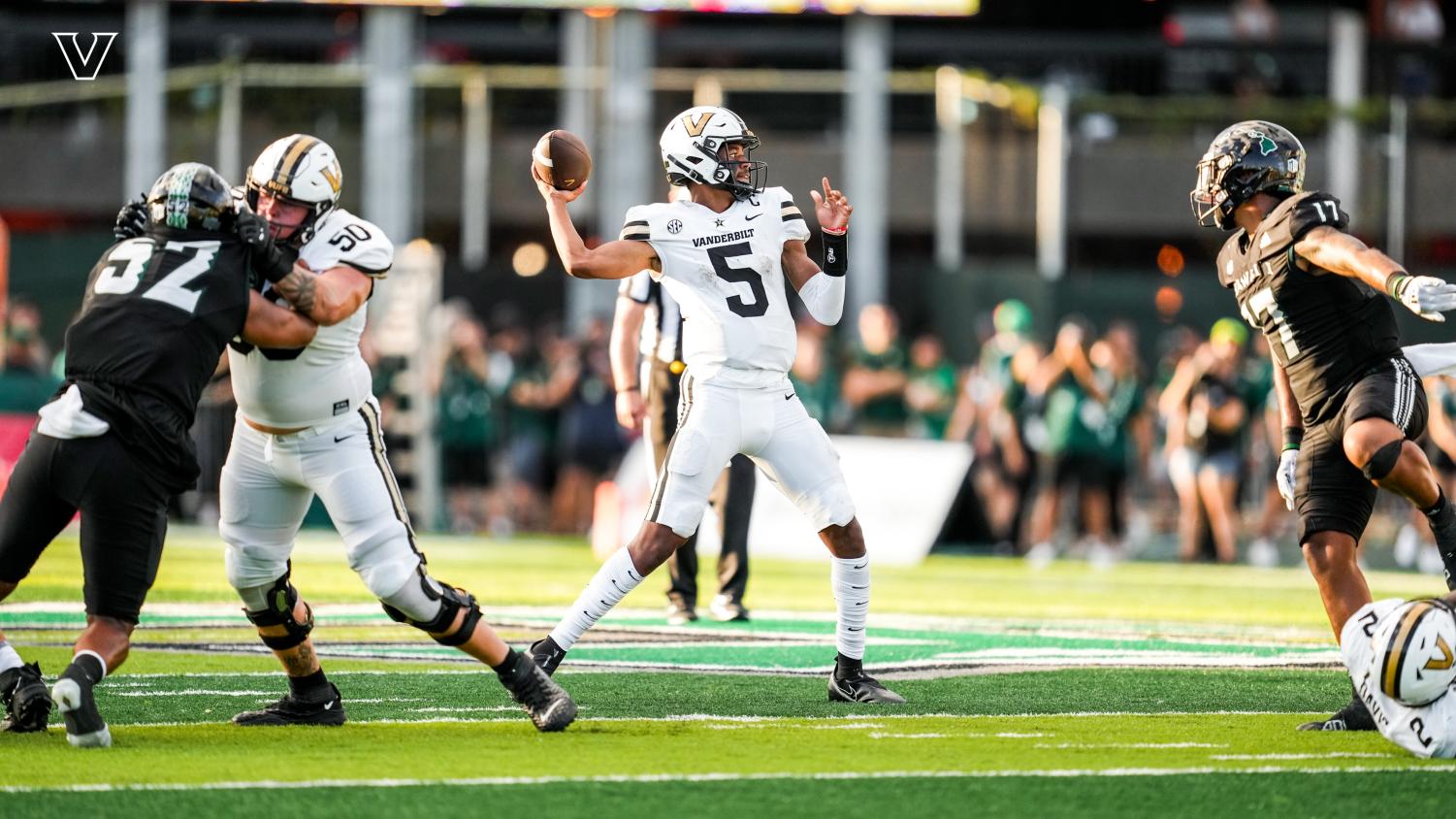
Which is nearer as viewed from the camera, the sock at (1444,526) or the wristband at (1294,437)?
the sock at (1444,526)

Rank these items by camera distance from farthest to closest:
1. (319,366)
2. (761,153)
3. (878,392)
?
(761,153) → (878,392) → (319,366)

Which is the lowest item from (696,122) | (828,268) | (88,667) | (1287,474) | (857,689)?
(857,689)

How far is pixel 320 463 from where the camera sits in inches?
261

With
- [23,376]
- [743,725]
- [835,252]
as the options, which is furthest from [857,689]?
[23,376]

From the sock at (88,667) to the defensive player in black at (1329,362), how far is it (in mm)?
3769

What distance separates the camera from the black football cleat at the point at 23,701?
260 inches

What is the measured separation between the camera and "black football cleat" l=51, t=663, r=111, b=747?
611cm

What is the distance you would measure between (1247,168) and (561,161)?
2372 millimetres

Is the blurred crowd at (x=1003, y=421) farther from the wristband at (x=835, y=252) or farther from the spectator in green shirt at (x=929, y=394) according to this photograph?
the wristband at (x=835, y=252)

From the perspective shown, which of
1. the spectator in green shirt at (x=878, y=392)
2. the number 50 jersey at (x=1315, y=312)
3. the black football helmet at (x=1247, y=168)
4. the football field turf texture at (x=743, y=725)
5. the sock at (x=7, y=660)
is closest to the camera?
the football field turf texture at (x=743, y=725)

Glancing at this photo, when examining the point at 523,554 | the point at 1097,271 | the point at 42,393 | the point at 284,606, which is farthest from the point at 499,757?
the point at 1097,271

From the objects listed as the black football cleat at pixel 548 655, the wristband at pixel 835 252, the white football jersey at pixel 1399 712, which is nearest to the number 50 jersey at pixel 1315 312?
the white football jersey at pixel 1399 712

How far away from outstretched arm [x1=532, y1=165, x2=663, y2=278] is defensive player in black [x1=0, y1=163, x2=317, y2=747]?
4.02ft

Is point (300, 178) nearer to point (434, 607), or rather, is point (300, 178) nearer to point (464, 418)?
point (434, 607)
